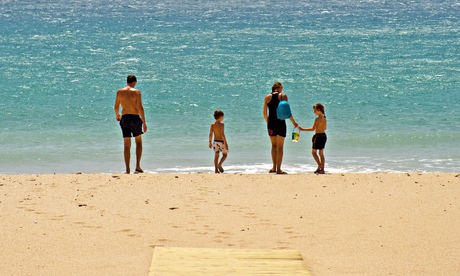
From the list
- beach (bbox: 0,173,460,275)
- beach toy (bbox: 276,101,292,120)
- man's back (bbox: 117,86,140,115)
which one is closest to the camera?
beach (bbox: 0,173,460,275)

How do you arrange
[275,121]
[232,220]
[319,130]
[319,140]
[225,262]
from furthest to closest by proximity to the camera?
[319,140]
[319,130]
[275,121]
[232,220]
[225,262]

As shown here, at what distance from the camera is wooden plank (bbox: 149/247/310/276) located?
675cm

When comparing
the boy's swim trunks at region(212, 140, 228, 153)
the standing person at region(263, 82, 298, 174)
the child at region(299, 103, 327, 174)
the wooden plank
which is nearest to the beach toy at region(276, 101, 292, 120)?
the standing person at region(263, 82, 298, 174)

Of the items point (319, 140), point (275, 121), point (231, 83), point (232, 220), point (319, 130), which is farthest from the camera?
point (231, 83)

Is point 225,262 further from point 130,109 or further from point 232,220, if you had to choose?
point 130,109

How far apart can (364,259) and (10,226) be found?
10.8 ft

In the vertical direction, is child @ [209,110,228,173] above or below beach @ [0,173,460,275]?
above

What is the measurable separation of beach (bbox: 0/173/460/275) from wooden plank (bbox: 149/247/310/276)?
0.13m

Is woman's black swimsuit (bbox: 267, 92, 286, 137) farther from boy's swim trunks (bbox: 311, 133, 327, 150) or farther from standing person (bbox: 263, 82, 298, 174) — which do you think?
boy's swim trunks (bbox: 311, 133, 327, 150)

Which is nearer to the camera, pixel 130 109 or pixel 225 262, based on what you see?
pixel 225 262

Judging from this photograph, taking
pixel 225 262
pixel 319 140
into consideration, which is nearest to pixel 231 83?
pixel 319 140

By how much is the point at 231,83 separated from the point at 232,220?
16.0 m

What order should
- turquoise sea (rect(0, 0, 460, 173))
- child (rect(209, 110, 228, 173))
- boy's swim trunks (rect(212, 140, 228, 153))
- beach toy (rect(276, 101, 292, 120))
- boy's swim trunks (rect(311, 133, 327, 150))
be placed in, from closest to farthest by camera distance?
beach toy (rect(276, 101, 292, 120)) < boy's swim trunks (rect(311, 133, 327, 150)) < child (rect(209, 110, 228, 173)) < boy's swim trunks (rect(212, 140, 228, 153)) < turquoise sea (rect(0, 0, 460, 173))

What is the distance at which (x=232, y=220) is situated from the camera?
28.0ft
